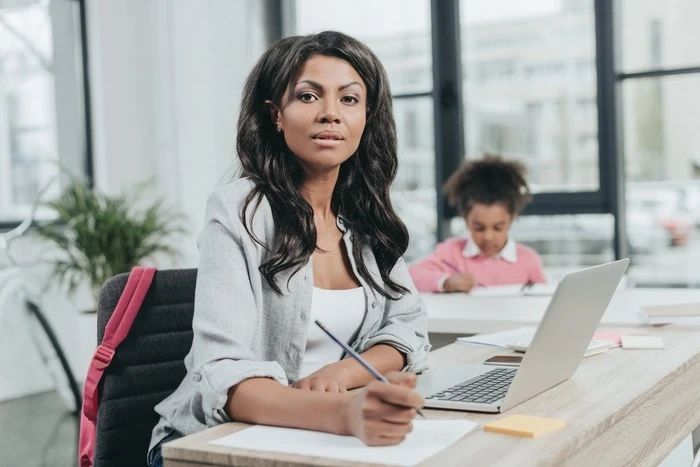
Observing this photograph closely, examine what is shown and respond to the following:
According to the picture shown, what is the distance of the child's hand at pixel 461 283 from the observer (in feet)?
9.38

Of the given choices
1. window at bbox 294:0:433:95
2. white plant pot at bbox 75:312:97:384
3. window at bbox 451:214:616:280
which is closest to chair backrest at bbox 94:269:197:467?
white plant pot at bbox 75:312:97:384

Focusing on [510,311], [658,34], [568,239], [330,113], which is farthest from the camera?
[568,239]

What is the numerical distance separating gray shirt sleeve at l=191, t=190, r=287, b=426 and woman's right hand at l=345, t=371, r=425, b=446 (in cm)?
25

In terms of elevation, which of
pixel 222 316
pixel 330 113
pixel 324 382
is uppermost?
pixel 330 113

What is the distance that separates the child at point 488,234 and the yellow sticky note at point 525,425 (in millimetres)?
1993

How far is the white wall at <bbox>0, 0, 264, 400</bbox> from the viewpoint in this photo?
16.2 ft

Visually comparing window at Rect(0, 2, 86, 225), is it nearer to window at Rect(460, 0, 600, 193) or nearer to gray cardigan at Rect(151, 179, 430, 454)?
window at Rect(460, 0, 600, 193)

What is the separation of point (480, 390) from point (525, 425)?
22 cm

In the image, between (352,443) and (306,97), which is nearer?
(352,443)

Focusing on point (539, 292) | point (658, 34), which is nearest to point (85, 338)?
point (539, 292)

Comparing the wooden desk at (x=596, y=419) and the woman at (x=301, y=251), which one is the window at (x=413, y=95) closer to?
the wooden desk at (x=596, y=419)

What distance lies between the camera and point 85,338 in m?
4.51

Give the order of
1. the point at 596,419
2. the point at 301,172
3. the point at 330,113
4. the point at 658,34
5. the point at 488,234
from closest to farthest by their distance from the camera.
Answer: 1. the point at 596,419
2. the point at 330,113
3. the point at 301,172
4. the point at 488,234
5. the point at 658,34

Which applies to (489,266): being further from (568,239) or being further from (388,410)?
(388,410)
